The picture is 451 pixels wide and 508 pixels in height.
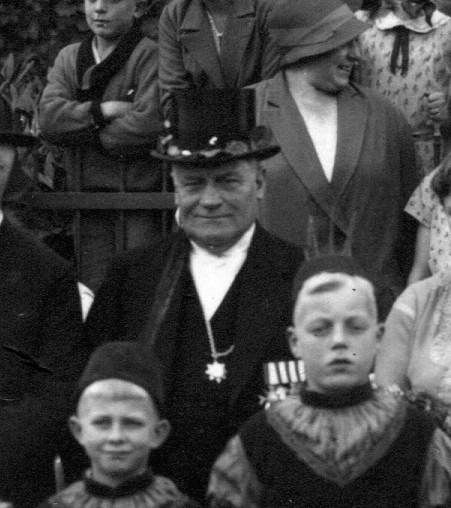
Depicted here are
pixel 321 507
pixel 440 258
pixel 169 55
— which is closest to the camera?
pixel 321 507

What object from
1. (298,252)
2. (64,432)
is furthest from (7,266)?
(298,252)

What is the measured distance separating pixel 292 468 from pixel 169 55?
2.68m

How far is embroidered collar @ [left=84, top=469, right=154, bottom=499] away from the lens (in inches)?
179

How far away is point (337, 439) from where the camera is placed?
14.8 feet

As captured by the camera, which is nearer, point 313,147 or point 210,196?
point 210,196

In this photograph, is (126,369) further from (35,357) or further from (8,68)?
(8,68)

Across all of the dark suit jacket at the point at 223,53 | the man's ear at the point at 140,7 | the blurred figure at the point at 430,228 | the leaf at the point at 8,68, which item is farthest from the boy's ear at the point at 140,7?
the blurred figure at the point at 430,228

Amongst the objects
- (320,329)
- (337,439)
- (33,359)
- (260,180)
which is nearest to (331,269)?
(320,329)

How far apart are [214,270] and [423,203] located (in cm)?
116

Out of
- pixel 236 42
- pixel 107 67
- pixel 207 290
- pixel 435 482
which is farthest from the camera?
pixel 107 67

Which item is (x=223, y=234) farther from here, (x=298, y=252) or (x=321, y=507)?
(x=321, y=507)

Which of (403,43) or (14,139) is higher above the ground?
(403,43)

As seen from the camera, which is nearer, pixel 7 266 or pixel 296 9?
pixel 7 266

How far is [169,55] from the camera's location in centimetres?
675
